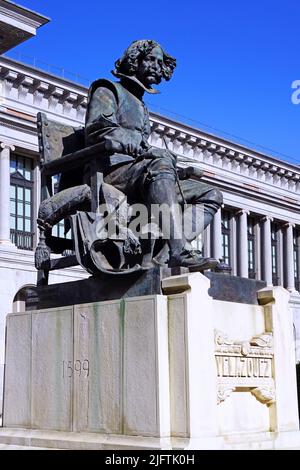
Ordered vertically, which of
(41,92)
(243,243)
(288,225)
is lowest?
(243,243)

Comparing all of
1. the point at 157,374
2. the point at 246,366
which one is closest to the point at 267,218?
the point at 246,366

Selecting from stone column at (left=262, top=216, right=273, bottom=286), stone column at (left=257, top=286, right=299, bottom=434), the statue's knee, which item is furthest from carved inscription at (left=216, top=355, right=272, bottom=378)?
stone column at (left=262, top=216, right=273, bottom=286)

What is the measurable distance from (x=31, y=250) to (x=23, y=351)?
36.8 meters

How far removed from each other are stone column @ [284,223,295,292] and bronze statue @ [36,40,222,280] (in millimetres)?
58218

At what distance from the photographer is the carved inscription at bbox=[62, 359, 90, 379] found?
730 centimetres

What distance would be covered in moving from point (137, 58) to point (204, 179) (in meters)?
46.3

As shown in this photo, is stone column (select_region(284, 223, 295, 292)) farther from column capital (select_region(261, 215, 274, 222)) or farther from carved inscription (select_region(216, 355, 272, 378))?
carved inscription (select_region(216, 355, 272, 378))

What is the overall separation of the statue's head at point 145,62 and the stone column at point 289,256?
58232mm

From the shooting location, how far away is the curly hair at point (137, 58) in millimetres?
8398

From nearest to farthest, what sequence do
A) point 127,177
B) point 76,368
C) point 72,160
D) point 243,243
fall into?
point 76,368
point 127,177
point 72,160
point 243,243

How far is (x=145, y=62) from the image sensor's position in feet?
27.5

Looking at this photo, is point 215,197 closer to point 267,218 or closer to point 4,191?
point 4,191

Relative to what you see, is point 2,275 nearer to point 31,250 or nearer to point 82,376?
point 31,250

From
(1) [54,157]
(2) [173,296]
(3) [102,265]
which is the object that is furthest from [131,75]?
(2) [173,296]
